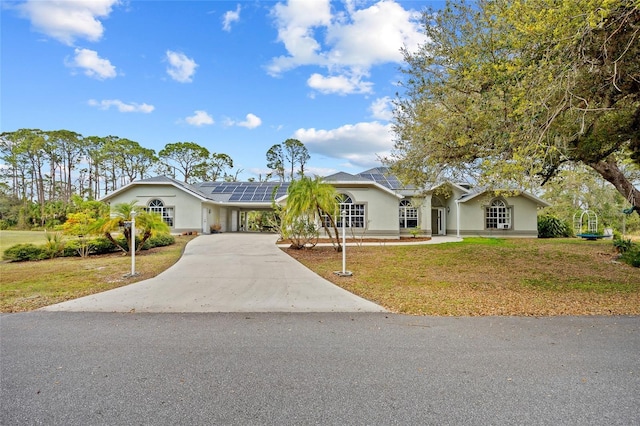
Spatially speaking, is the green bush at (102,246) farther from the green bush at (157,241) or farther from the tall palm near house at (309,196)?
the tall palm near house at (309,196)

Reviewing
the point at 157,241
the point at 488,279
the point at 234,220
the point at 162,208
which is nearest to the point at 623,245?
the point at 488,279

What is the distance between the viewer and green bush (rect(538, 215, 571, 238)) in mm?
23953

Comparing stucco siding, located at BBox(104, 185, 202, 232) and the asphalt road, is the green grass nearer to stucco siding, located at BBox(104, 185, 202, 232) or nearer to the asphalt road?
stucco siding, located at BBox(104, 185, 202, 232)

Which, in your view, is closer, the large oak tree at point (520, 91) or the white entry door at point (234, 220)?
the large oak tree at point (520, 91)

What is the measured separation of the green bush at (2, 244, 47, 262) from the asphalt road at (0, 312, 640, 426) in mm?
10168

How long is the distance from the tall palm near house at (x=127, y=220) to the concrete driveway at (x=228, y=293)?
12.8 ft

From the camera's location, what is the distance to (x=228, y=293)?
7516mm

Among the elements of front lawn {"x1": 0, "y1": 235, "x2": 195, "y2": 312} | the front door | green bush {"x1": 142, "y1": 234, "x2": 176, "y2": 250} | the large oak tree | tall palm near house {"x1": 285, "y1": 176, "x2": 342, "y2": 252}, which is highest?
the large oak tree

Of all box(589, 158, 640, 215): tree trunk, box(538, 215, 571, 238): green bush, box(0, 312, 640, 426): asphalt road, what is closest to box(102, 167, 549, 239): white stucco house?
box(538, 215, 571, 238): green bush

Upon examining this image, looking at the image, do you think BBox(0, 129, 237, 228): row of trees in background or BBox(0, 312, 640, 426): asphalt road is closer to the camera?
BBox(0, 312, 640, 426): asphalt road

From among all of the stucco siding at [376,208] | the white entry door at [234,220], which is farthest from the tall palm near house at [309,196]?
the white entry door at [234,220]

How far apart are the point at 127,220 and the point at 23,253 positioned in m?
4.32

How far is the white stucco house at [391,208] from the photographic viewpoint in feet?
73.1

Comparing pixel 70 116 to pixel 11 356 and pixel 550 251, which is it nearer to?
pixel 11 356
